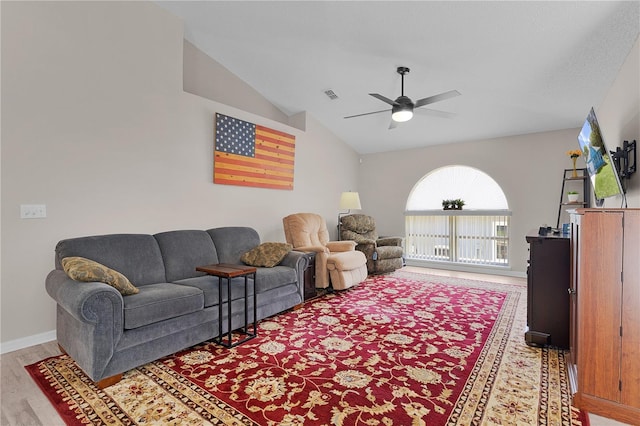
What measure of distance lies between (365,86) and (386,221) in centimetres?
319

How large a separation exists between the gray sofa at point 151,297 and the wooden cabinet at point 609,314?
2453 mm

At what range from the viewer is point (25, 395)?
1.98 metres

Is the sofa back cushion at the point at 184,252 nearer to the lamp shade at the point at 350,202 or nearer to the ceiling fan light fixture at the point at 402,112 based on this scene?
the ceiling fan light fixture at the point at 402,112

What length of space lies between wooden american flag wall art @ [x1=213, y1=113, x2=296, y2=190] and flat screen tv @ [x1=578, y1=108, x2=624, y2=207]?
12.3ft

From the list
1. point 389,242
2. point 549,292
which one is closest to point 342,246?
point 389,242

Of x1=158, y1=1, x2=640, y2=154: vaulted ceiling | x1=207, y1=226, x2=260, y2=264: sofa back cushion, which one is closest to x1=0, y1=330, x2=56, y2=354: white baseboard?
x1=207, y1=226, x2=260, y2=264: sofa back cushion

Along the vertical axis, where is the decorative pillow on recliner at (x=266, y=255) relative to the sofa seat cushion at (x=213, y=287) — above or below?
above

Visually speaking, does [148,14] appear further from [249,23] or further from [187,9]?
[249,23]

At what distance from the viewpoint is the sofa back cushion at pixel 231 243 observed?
3.58 m

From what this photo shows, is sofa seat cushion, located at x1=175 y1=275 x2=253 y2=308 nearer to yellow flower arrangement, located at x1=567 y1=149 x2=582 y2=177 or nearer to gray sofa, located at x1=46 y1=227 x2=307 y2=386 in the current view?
gray sofa, located at x1=46 y1=227 x2=307 y2=386

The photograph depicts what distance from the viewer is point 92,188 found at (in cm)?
312

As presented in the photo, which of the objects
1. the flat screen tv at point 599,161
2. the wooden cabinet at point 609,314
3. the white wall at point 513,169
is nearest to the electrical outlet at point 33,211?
the wooden cabinet at point 609,314

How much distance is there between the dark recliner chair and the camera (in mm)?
5391

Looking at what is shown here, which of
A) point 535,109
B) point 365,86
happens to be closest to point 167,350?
point 365,86
